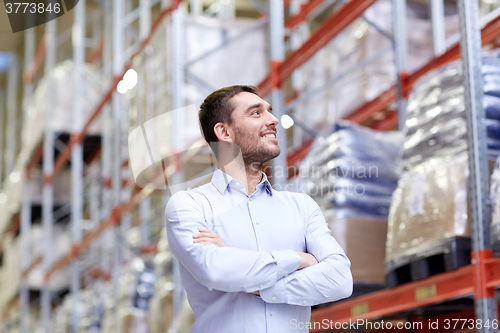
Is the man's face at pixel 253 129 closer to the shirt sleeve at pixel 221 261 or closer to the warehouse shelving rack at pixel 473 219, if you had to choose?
the shirt sleeve at pixel 221 261

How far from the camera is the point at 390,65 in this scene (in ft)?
20.4

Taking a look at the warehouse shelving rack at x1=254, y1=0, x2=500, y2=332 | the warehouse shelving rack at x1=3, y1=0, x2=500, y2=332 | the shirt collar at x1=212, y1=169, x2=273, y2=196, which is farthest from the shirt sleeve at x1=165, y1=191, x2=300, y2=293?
the warehouse shelving rack at x1=254, y1=0, x2=500, y2=332

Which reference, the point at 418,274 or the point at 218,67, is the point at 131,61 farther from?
the point at 418,274

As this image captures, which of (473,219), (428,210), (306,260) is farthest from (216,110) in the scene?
(428,210)

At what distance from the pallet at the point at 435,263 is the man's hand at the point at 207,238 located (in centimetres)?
176

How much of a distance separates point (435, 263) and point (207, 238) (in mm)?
1903

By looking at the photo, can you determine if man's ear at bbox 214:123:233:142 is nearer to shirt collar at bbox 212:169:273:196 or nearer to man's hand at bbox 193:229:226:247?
shirt collar at bbox 212:169:273:196

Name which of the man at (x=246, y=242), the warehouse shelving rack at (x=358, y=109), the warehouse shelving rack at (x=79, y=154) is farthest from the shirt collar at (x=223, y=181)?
the warehouse shelving rack at (x=79, y=154)

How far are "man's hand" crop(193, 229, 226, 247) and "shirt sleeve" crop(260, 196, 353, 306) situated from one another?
0.19 metres

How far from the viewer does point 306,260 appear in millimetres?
2080

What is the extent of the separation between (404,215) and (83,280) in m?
12.1

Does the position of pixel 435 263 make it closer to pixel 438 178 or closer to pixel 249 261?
pixel 438 178

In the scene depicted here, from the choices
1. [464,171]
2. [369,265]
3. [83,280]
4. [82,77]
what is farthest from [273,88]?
[83,280]

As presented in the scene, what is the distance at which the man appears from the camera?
6.54 feet
